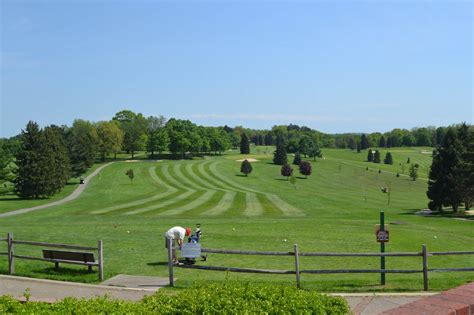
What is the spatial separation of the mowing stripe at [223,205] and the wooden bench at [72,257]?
2865cm

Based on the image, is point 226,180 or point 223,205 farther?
point 226,180

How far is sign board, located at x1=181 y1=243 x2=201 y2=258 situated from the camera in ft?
54.6

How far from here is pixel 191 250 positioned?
658 inches

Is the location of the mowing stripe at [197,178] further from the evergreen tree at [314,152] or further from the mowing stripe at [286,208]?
the evergreen tree at [314,152]

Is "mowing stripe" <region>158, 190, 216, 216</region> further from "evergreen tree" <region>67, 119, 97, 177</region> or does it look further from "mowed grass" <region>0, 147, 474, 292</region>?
"evergreen tree" <region>67, 119, 97, 177</region>

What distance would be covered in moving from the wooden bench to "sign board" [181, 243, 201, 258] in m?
3.21

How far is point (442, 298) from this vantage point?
652 cm

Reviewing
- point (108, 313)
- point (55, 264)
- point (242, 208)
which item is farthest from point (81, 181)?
point (108, 313)

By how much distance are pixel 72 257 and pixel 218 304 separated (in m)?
11.3

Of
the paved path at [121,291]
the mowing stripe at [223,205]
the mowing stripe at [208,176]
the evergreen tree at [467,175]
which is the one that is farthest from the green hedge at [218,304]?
the mowing stripe at [208,176]

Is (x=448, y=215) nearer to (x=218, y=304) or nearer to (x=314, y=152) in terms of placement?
(x=218, y=304)

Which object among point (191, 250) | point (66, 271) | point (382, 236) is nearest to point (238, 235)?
point (191, 250)

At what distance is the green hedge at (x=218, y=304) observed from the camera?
23.0 ft

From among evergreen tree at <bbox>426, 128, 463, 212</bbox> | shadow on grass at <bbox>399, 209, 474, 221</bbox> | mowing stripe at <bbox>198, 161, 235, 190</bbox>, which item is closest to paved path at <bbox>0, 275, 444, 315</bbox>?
shadow on grass at <bbox>399, 209, 474, 221</bbox>
